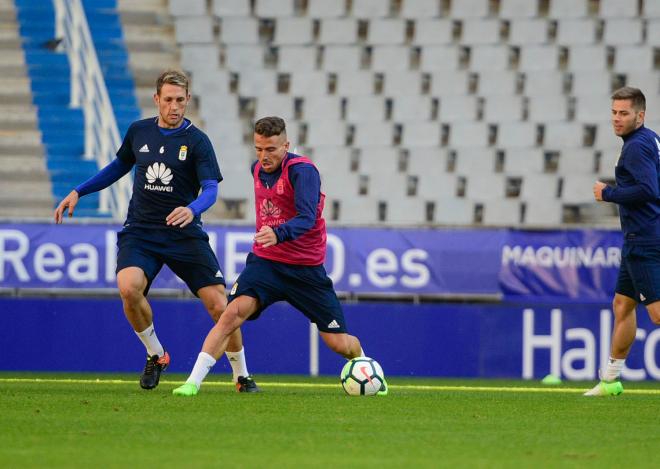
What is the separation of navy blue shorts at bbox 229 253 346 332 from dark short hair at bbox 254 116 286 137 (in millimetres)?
884

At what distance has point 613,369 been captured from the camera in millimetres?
9516

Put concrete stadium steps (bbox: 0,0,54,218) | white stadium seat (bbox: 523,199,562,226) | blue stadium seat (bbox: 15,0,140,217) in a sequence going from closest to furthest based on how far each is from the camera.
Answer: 1. white stadium seat (bbox: 523,199,562,226)
2. concrete stadium steps (bbox: 0,0,54,218)
3. blue stadium seat (bbox: 15,0,140,217)

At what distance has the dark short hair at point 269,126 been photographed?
28.4 ft

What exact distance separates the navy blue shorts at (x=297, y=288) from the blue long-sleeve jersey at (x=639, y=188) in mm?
1915

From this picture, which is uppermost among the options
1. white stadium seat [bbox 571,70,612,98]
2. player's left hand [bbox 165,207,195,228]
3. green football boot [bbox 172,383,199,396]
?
white stadium seat [bbox 571,70,612,98]

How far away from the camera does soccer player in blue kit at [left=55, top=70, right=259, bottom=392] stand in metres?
9.14

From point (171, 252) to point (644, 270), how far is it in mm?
3133

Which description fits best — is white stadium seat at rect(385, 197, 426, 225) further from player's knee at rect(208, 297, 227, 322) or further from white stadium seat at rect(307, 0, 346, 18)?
player's knee at rect(208, 297, 227, 322)

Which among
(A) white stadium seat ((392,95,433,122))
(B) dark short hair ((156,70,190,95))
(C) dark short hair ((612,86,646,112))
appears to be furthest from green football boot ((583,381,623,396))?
(A) white stadium seat ((392,95,433,122))

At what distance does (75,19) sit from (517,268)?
7496 mm

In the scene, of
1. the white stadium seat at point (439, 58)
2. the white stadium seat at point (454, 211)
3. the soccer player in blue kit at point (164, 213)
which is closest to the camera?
the soccer player in blue kit at point (164, 213)

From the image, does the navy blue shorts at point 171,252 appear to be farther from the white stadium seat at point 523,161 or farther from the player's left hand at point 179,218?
the white stadium seat at point 523,161

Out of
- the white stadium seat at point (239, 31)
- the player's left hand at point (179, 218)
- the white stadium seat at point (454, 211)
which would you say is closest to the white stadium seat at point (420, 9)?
the white stadium seat at point (239, 31)

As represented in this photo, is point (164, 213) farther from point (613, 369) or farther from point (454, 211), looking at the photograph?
point (454, 211)
